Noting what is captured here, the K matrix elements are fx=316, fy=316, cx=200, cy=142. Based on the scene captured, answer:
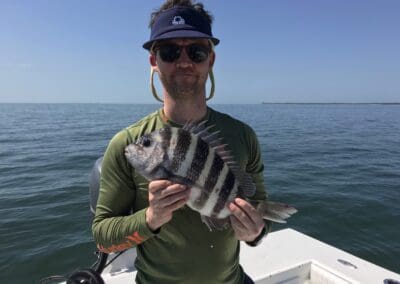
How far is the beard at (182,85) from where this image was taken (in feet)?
7.55

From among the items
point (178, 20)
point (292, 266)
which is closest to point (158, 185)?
point (178, 20)

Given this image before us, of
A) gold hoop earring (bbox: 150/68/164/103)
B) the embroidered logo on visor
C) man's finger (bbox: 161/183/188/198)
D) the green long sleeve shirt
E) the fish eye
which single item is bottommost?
the green long sleeve shirt

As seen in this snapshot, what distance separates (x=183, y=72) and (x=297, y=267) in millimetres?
3269

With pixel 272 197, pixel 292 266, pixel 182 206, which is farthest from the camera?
pixel 272 197

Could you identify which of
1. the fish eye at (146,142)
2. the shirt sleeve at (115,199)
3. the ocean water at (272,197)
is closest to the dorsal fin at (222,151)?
the fish eye at (146,142)

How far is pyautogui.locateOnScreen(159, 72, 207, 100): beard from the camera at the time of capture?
7.55 ft

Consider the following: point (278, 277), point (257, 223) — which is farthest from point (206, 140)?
point (278, 277)

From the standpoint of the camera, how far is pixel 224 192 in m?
2.01

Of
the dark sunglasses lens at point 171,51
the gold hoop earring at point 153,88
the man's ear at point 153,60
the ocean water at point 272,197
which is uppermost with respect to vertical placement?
the dark sunglasses lens at point 171,51

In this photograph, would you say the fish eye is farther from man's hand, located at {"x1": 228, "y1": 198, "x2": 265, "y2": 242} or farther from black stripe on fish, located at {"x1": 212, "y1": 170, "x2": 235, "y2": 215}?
man's hand, located at {"x1": 228, "y1": 198, "x2": 265, "y2": 242}

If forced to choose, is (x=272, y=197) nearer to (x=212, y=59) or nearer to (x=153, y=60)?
(x=212, y=59)

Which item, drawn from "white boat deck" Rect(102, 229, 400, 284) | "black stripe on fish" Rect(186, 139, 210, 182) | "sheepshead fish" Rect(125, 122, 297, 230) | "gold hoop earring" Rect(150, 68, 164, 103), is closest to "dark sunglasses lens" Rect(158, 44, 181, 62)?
"gold hoop earring" Rect(150, 68, 164, 103)

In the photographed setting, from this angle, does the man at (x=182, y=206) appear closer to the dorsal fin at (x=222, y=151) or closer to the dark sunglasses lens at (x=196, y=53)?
the dark sunglasses lens at (x=196, y=53)

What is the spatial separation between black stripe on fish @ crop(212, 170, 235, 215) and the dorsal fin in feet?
0.20
